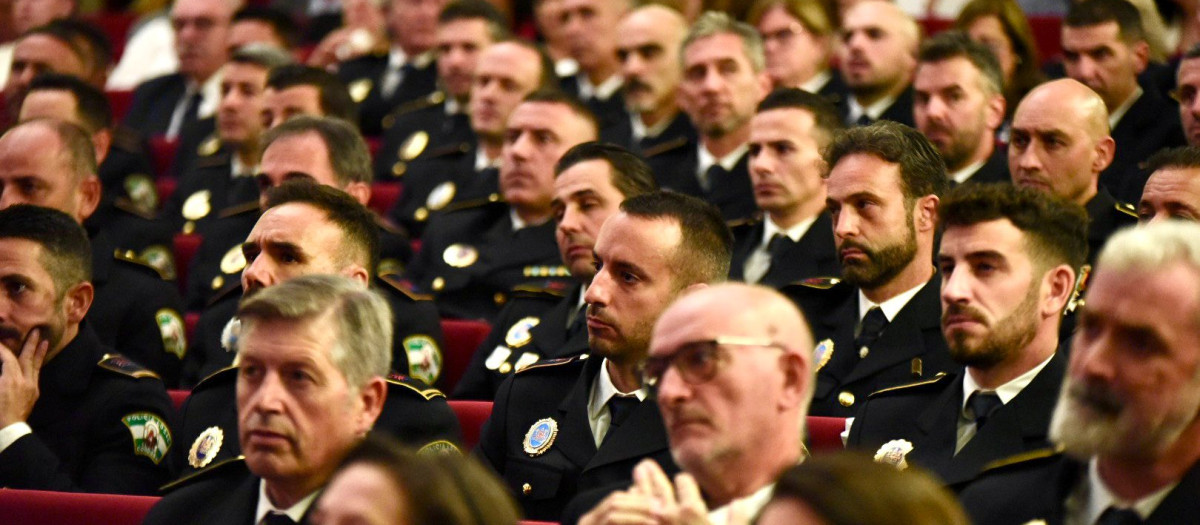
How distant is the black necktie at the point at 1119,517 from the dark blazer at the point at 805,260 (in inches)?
80.5

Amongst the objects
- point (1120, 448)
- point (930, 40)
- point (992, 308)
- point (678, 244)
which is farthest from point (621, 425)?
point (930, 40)

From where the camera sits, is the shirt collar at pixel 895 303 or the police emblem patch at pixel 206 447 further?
the shirt collar at pixel 895 303

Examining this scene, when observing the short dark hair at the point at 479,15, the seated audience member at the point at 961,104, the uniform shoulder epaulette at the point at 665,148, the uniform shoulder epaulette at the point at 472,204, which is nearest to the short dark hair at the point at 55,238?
the uniform shoulder epaulette at the point at 472,204

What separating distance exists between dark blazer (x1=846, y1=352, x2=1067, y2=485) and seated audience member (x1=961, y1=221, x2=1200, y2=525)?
61 cm

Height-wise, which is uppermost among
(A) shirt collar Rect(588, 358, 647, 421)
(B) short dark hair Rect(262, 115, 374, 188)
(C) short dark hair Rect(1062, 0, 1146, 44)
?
(A) shirt collar Rect(588, 358, 647, 421)

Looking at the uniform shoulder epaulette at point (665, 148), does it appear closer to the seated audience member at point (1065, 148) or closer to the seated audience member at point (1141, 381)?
the seated audience member at point (1065, 148)

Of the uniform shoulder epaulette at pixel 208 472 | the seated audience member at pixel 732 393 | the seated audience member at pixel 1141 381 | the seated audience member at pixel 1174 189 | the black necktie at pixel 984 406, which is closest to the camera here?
the seated audience member at pixel 1141 381

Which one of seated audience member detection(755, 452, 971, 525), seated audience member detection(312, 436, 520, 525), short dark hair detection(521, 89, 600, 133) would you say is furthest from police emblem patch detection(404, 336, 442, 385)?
seated audience member detection(755, 452, 971, 525)

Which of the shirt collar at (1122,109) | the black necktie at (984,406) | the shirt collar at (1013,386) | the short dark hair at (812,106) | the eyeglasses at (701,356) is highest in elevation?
the eyeglasses at (701,356)

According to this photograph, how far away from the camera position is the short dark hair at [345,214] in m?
3.56

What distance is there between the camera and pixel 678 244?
3.25 meters

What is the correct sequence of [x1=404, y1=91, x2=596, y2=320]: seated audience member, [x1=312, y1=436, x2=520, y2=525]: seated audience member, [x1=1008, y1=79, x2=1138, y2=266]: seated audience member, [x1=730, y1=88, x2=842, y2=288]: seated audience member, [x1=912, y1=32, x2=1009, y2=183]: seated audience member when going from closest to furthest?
[x1=312, y1=436, x2=520, y2=525]: seated audience member, [x1=1008, y1=79, x2=1138, y2=266]: seated audience member, [x1=730, y1=88, x2=842, y2=288]: seated audience member, [x1=912, y1=32, x2=1009, y2=183]: seated audience member, [x1=404, y1=91, x2=596, y2=320]: seated audience member

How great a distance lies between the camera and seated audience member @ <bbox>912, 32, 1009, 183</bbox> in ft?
15.2

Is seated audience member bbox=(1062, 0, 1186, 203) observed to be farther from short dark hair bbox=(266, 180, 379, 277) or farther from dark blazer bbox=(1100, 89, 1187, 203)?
short dark hair bbox=(266, 180, 379, 277)
